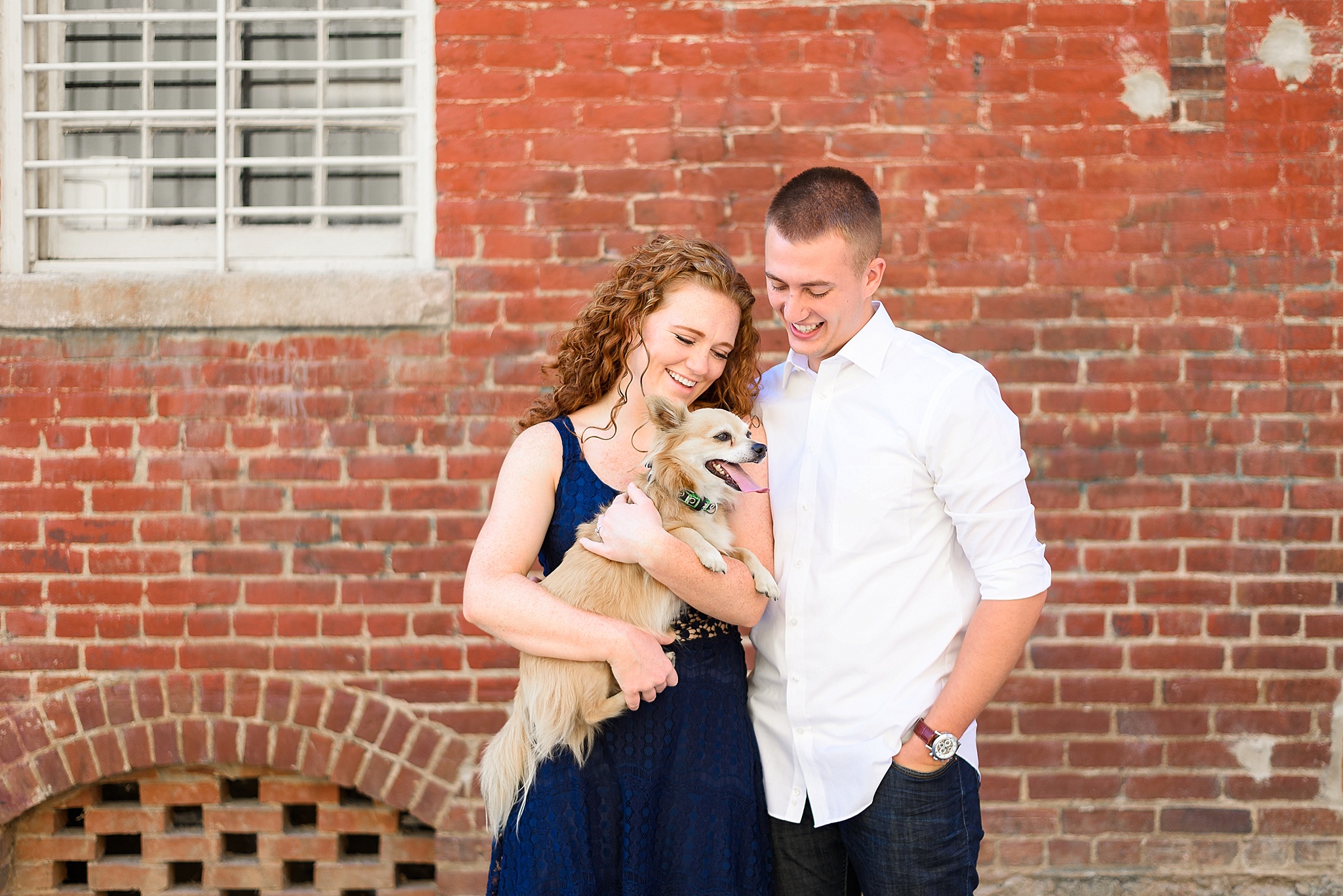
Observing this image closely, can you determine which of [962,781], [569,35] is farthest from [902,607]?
[569,35]

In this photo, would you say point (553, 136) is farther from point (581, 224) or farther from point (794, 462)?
point (794, 462)

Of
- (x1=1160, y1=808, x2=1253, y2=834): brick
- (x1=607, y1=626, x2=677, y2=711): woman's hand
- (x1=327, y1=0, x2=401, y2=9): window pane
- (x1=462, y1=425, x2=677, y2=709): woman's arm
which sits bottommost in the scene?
(x1=1160, y1=808, x2=1253, y2=834): brick

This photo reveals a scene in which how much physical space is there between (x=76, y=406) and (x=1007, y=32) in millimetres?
3797

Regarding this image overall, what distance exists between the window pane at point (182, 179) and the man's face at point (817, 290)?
2.75 meters

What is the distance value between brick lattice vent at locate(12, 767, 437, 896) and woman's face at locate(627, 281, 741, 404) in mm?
2371

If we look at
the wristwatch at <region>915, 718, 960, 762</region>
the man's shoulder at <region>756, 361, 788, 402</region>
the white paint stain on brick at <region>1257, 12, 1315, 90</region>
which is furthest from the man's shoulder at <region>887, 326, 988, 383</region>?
the white paint stain on brick at <region>1257, 12, 1315, 90</region>

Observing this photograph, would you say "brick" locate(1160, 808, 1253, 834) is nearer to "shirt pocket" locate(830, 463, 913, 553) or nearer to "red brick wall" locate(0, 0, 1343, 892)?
"red brick wall" locate(0, 0, 1343, 892)

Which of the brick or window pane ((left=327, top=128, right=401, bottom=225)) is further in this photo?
window pane ((left=327, top=128, right=401, bottom=225))

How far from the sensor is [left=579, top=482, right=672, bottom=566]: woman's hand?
2020 millimetres

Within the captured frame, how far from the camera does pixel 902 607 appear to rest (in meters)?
2.10

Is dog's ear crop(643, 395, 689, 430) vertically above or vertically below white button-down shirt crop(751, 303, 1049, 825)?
above

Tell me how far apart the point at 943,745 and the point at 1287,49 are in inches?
122

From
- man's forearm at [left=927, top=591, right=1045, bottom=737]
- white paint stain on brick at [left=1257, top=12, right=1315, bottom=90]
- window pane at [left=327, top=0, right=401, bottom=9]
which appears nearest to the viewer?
man's forearm at [left=927, top=591, right=1045, bottom=737]

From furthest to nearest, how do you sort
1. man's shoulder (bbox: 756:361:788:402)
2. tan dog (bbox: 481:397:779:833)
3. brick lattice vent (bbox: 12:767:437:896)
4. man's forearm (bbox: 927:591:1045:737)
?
brick lattice vent (bbox: 12:767:437:896)
man's shoulder (bbox: 756:361:788:402)
tan dog (bbox: 481:397:779:833)
man's forearm (bbox: 927:591:1045:737)
